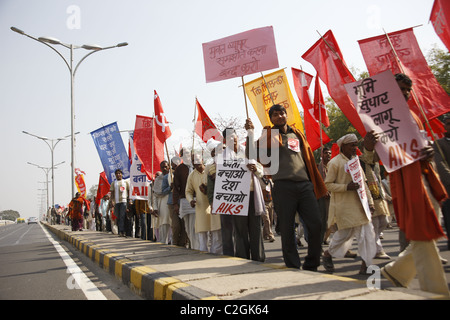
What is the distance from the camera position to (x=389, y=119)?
3355mm

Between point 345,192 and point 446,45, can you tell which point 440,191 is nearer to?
point 345,192

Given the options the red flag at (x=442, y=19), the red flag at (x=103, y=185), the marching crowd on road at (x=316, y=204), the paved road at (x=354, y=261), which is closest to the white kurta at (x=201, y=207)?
the marching crowd on road at (x=316, y=204)

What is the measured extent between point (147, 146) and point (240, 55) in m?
4.17

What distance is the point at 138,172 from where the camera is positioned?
10.6 meters

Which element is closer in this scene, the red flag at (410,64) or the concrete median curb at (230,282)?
the concrete median curb at (230,282)

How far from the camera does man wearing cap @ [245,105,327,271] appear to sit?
15.2 feet

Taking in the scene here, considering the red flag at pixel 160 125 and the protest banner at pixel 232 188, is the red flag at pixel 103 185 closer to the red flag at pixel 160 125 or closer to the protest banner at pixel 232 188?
the red flag at pixel 160 125

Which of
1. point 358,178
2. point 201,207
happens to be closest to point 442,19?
point 358,178

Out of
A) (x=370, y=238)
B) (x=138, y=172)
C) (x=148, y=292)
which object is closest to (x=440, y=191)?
(x=370, y=238)

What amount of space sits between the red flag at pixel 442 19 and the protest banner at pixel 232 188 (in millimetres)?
3150

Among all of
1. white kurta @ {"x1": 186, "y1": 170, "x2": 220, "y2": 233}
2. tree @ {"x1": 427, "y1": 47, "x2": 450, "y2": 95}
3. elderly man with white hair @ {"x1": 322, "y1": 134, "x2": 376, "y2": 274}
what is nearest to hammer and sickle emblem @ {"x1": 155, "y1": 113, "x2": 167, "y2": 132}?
white kurta @ {"x1": 186, "y1": 170, "x2": 220, "y2": 233}

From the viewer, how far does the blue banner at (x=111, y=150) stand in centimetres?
1302

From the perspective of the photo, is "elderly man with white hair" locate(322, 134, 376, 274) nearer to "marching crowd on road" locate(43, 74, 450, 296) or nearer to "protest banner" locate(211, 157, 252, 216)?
"marching crowd on road" locate(43, 74, 450, 296)

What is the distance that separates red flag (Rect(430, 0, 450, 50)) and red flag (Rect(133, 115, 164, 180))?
21.0 feet
